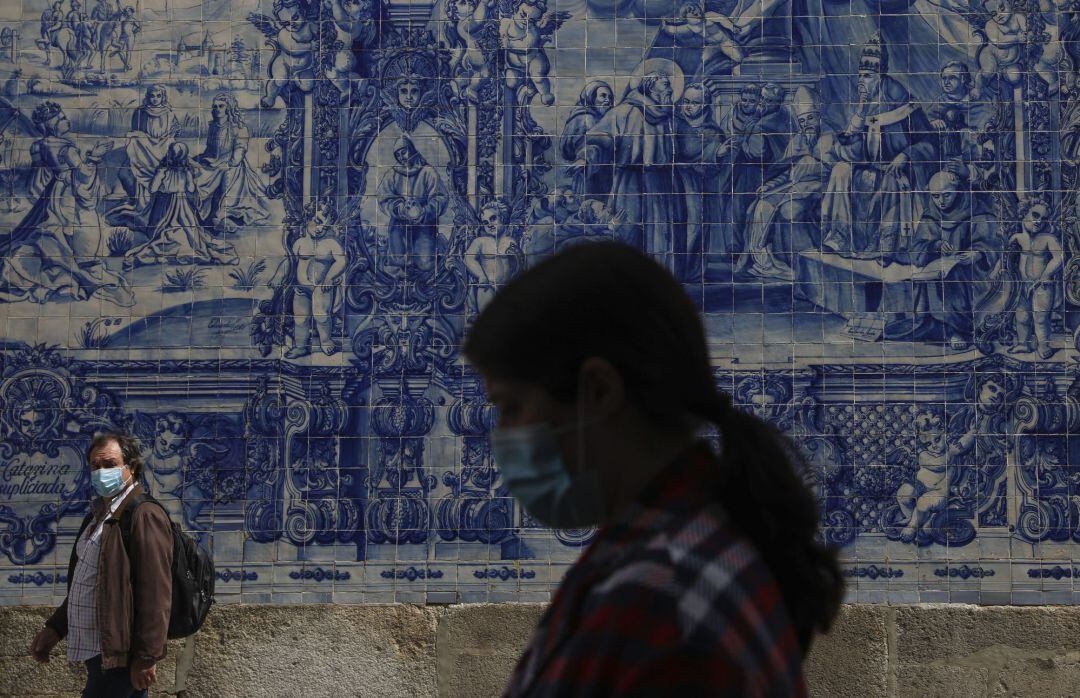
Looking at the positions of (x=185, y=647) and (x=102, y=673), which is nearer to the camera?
(x=102, y=673)

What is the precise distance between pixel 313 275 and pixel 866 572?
8.73ft

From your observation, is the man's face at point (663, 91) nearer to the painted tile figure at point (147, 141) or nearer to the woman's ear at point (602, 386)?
the painted tile figure at point (147, 141)

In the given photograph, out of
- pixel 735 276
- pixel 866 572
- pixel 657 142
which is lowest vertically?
pixel 866 572

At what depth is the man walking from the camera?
448cm

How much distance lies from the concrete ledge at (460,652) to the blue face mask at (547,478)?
148 inches

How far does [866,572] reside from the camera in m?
5.39

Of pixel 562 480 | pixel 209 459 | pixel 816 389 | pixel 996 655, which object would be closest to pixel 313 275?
pixel 209 459

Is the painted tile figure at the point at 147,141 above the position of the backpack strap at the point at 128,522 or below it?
above

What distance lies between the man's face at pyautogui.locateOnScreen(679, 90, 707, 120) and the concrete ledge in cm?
220

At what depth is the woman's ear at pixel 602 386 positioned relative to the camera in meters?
1.40

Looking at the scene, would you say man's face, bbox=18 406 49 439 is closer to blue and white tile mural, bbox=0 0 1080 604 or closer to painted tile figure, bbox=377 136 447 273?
blue and white tile mural, bbox=0 0 1080 604

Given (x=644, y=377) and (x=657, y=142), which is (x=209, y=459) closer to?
(x=657, y=142)

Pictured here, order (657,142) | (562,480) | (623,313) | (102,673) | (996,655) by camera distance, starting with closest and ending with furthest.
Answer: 1. (623,313)
2. (562,480)
3. (102,673)
4. (996,655)
5. (657,142)

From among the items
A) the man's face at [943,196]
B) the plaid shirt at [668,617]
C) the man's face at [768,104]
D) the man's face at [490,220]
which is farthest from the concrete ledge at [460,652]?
the plaid shirt at [668,617]
